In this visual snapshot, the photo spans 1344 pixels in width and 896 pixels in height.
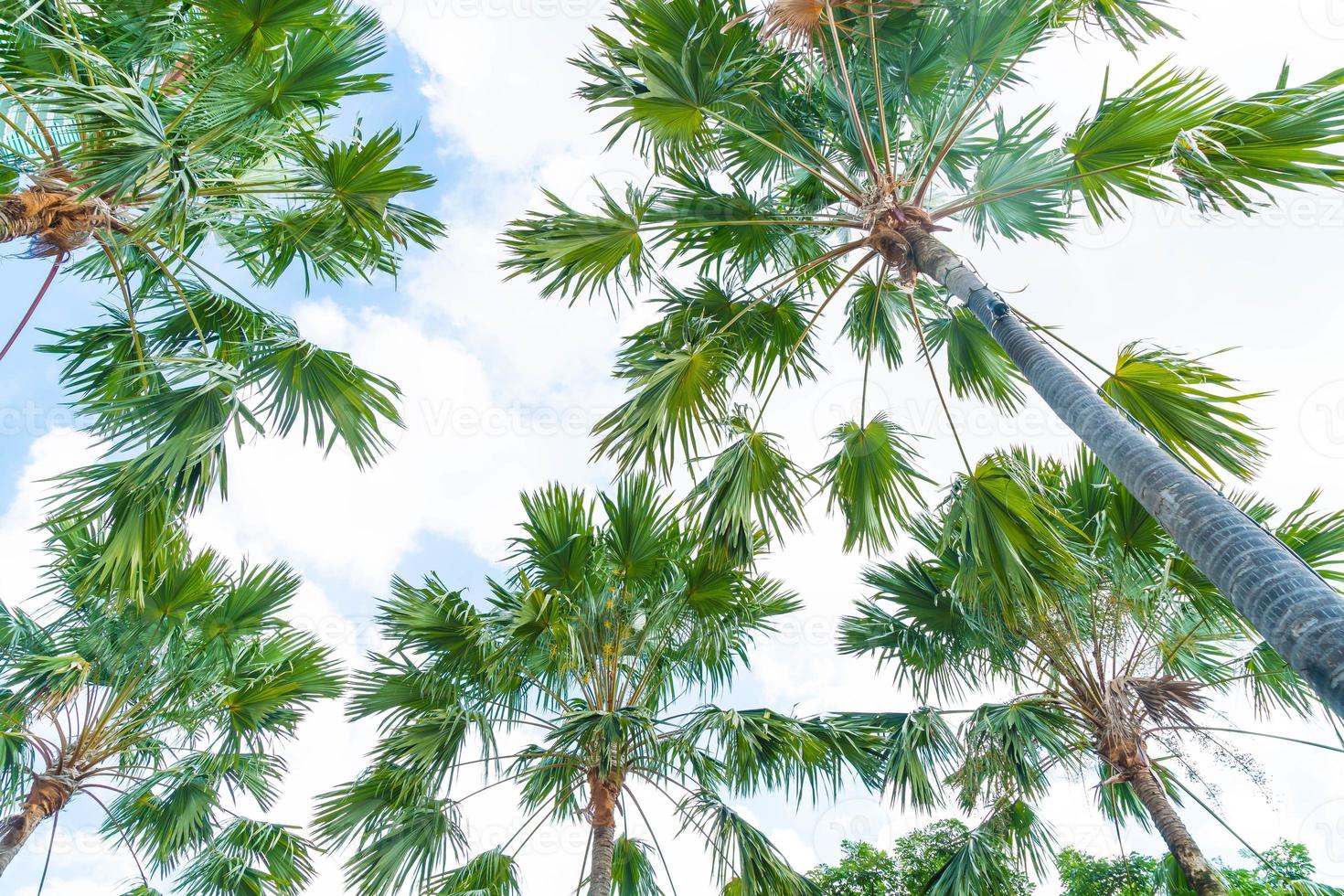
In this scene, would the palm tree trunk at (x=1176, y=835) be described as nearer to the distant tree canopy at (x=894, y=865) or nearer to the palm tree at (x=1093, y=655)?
the palm tree at (x=1093, y=655)

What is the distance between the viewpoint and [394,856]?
17.4ft

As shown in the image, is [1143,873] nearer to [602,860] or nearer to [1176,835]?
[1176,835]

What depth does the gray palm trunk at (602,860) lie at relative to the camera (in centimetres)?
545

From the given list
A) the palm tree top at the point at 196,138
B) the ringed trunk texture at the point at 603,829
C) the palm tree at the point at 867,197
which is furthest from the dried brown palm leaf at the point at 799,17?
the ringed trunk texture at the point at 603,829

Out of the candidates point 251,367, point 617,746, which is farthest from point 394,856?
point 251,367

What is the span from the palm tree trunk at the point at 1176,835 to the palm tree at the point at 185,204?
5.99 m

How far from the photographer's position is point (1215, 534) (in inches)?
99.0

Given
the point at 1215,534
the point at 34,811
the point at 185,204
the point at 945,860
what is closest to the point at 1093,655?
the point at 945,860

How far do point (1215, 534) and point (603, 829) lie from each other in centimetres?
479

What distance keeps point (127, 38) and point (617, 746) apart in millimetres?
5545

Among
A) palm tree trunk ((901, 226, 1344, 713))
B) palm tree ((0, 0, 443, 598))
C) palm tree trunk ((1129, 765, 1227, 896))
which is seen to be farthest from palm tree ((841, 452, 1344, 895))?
palm tree ((0, 0, 443, 598))

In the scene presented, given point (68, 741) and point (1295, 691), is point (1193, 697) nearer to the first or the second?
point (1295, 691)

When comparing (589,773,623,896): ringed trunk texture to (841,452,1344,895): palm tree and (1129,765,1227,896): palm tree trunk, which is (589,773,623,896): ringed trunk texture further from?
(1129,765,1227,896): palm tree trunk

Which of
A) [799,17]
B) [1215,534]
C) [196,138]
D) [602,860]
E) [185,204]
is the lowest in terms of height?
[602,860]
